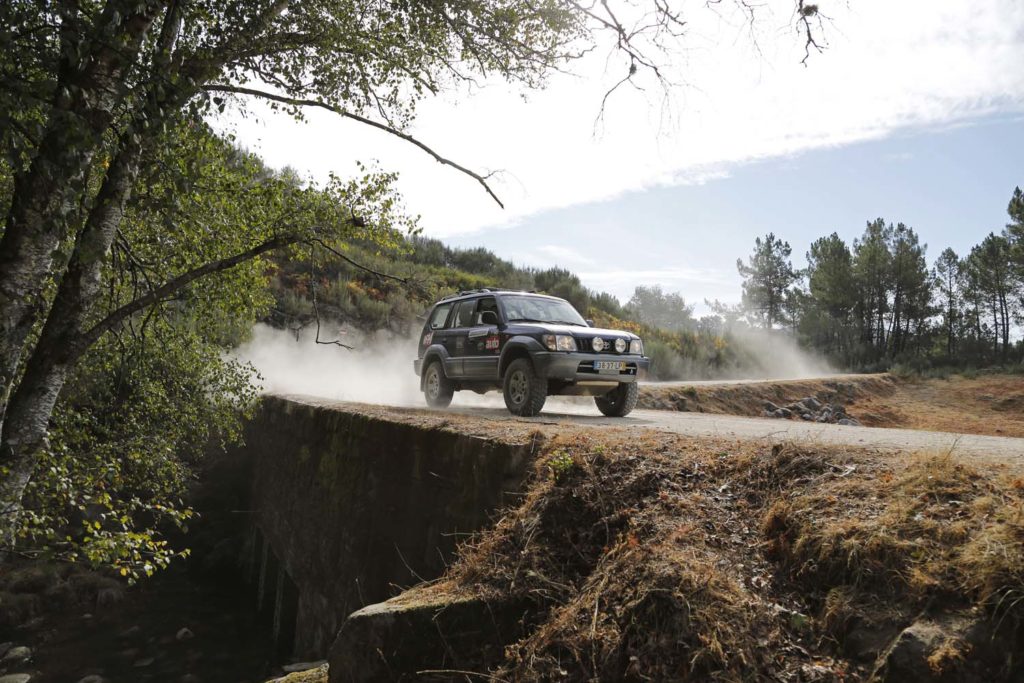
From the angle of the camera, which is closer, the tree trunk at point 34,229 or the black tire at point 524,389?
the tree trunk at point 34,229

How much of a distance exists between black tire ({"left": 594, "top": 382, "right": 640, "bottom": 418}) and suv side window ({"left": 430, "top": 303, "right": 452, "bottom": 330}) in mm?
3548

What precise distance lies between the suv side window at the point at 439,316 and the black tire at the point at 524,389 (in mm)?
2839

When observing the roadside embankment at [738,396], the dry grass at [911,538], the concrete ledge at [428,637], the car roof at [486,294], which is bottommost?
the concrete ledge at [428,637]

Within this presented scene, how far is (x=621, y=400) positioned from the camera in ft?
35.0

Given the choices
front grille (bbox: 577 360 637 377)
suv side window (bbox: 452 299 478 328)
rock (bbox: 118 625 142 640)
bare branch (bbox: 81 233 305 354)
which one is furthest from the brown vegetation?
rock (bbox: 118 625 142 640)

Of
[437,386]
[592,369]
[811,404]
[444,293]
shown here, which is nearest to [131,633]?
[437,386]

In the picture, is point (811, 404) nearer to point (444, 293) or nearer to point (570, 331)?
point (444, 293)

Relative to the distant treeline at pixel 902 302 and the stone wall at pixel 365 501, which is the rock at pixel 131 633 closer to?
the stone wall at pixel 365 501

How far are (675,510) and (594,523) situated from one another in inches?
20.8

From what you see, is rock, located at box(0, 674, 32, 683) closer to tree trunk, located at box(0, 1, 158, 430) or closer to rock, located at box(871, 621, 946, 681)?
tree trunk, located at box(0, 1, 158, 430)

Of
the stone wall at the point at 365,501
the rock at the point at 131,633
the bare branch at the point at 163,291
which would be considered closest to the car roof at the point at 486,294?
the stone wall at the point at 365,501

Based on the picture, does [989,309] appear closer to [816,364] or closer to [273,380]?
[816,364]

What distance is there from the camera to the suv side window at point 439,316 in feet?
41.4

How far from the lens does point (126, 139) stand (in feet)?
15.4
